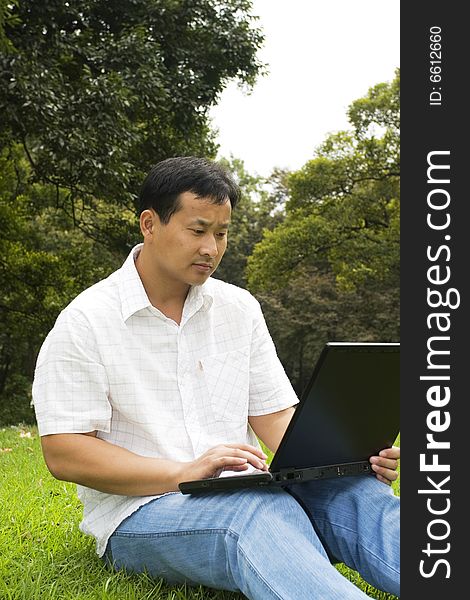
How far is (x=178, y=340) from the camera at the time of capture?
227cm

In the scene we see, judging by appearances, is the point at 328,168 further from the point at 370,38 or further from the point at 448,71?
the point at 448,71

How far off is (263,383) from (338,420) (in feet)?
1.44

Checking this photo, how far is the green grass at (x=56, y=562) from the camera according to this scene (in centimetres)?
214

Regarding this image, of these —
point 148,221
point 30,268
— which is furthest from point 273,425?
point 30,268

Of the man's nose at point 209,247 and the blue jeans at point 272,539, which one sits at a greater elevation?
the man's nose at point 209,247

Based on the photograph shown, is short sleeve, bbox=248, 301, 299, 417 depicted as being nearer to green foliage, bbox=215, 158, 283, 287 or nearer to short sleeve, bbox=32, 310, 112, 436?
short sleeve, bbox=32, 310, 112, 436

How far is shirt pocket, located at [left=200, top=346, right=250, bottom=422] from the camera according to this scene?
7.52 ft

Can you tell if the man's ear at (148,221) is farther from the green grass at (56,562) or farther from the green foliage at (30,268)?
the green foliage at (30,268)

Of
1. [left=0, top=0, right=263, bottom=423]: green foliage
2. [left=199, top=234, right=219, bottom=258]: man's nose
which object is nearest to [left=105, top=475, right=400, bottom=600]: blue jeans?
[left=199, top=234, right=219, bottom=258]: man's nose

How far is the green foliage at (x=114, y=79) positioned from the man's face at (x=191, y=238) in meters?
5.73

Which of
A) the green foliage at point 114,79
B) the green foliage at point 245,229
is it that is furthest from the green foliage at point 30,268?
the green foliage at point 245,229

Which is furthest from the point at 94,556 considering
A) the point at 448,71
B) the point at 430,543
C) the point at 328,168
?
the point at 328,168

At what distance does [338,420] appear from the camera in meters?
2.04

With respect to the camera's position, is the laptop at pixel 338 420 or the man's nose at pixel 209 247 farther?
the man's nose at pixel 209 247
